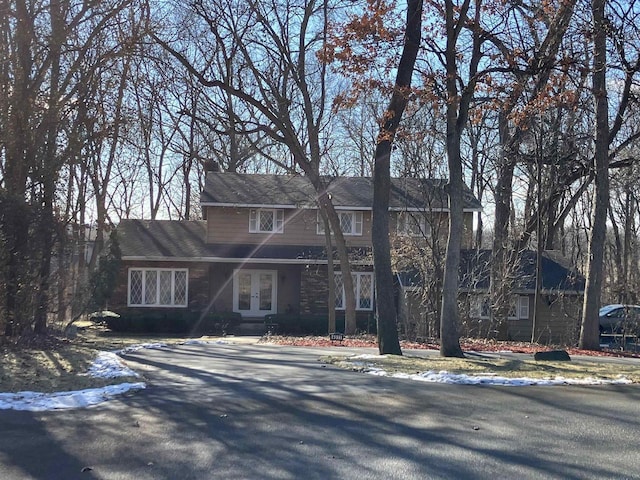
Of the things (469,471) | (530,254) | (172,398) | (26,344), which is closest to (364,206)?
(530,254)

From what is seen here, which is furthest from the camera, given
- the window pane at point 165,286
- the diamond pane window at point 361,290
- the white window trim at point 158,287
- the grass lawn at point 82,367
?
the diamond pane window at point 361,290

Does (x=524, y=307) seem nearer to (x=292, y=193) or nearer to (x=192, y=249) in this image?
(x=292, y=193)

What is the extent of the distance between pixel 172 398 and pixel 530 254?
2623 cm

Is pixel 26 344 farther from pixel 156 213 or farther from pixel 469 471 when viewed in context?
pixel 156 213

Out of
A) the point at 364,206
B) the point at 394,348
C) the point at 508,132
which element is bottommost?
the point at 394,348

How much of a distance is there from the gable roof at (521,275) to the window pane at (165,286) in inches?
401

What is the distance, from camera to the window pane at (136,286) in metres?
30.2

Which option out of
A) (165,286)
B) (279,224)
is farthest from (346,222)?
(165,286)

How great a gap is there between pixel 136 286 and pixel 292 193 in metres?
8.27

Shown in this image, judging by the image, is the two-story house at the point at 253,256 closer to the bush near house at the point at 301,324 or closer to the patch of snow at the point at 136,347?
the bush near house at the point at 301,324

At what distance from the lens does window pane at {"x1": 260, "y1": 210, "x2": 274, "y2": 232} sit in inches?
1246

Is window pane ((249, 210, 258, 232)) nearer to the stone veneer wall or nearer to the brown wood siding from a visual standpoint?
the brown wood siding

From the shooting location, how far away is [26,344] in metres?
14.7

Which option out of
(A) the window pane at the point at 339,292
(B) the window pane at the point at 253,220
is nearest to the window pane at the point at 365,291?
(A) the window pane at the point at 339,292
